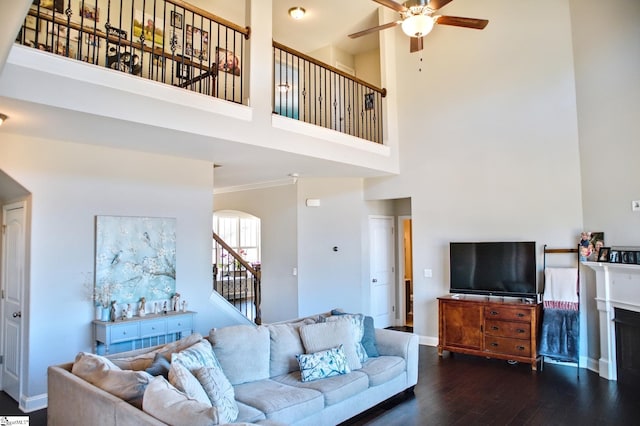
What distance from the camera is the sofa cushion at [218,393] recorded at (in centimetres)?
257

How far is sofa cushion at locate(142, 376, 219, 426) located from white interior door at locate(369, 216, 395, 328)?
5.30 meters

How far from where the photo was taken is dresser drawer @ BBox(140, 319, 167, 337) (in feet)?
14.7

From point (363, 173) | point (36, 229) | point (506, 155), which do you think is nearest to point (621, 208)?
point (506, 155)

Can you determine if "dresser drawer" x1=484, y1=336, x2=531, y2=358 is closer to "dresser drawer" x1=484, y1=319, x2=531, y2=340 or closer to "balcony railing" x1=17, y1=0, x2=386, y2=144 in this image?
"dresser drawer" x1=484, y1=319, x2=531, y2=340

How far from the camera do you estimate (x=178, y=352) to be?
298cm

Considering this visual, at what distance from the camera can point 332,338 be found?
13.0ft

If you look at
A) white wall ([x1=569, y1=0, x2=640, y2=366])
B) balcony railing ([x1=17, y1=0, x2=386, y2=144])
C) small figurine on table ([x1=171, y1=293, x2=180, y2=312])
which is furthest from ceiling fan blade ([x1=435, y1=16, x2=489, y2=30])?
small figurine on table ([x1=171, y1=293, x2=180, y2=312])

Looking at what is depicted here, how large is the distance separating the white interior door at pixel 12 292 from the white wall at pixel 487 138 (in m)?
4.93

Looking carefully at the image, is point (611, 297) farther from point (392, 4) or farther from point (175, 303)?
point (175, 303)

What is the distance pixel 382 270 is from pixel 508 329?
8.68 feet

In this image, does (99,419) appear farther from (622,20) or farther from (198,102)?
(622,20)

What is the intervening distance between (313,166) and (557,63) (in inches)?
134

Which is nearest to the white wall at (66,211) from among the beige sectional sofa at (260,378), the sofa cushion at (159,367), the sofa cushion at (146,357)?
the beige sectional sofa at (260,378)

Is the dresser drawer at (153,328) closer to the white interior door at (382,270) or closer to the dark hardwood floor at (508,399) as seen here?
the dark hardwood floor at (508,399)
